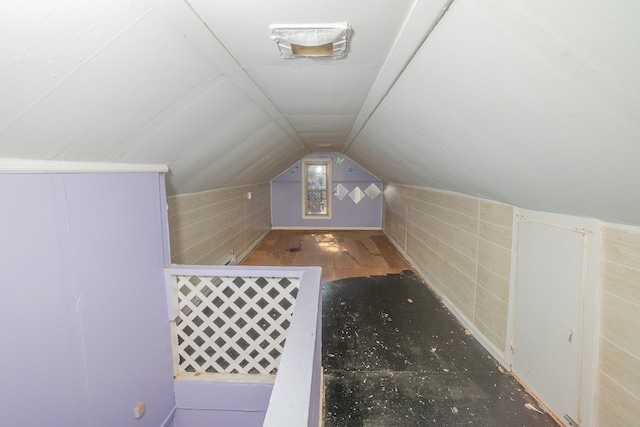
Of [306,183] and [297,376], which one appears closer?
[297,376]

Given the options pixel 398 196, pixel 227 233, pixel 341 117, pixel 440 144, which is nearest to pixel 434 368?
pixel 440 144

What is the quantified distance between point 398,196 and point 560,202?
14.7 ft

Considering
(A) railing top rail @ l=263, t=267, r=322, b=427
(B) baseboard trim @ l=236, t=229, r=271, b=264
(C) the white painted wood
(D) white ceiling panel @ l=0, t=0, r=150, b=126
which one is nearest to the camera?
(D) white ceiling panel @ l=0, t=0, r=150, b=126

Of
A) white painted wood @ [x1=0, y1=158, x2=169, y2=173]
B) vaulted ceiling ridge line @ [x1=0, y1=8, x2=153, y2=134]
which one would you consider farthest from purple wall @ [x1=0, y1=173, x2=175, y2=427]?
vaulted ceiling ridge line @ [x1=0, y1=8, x2=153, y2=134]

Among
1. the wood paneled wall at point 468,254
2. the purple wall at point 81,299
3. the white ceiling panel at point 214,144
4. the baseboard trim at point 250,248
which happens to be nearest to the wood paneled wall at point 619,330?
the wood paneled wall at point 468,254

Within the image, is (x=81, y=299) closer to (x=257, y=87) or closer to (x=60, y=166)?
(x=60, y=166)

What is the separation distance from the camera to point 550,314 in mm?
1966

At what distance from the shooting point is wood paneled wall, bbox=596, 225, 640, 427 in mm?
1421

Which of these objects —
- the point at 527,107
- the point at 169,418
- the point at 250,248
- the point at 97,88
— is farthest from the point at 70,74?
the point at 250,248

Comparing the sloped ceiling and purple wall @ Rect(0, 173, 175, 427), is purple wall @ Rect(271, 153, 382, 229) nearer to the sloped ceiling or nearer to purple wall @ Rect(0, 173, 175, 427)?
the sloped ceiling

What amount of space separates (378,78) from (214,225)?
2.93 m

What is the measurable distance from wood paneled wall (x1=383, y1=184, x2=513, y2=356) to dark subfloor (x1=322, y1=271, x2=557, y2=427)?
256 mm

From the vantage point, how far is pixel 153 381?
6.31 feet

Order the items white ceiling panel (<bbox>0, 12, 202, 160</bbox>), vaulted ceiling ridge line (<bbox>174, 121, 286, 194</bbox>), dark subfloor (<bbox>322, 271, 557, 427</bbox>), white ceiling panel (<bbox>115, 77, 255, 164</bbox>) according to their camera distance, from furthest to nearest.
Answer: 1. vaulted ceiling ridge line (<bbox>174, 121, 286, 194</bbox>)
2. dark subfloor (<bbox>322, 271, 557, 427</bbox>)
3. white ceiling panel (<bbox>115, 77, 255, 164</bbox>)
4. white ceiling panel (<bbox>0, 12, 202, 160</bbox>)
